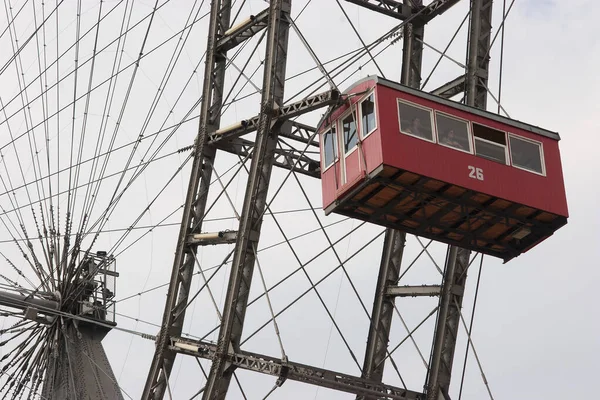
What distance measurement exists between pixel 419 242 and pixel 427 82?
3953mm

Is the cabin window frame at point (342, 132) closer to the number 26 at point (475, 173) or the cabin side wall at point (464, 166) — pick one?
the cabin side wall at point (464, 166)

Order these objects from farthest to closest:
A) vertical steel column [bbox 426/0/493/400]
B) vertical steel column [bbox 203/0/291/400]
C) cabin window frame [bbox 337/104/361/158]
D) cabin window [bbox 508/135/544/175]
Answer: vertical steel column [bbox 426/0/493/400], vertical steel column [bbox 203/0/291/400], cabin window [bbox 508/135/544/175], cabin window frame [bbox 337/104/361/158]

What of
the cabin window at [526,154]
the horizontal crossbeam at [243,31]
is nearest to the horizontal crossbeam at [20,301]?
the horizontal crossbeam at [243,31]

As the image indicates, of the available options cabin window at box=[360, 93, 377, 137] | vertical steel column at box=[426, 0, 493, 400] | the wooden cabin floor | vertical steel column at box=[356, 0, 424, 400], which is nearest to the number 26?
the wooden cabin floor

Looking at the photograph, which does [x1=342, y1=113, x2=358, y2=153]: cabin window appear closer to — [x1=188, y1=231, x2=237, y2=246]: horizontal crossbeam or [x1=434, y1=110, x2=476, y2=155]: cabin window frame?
[x1=434, y1=110, x2=476, y2=155]: cabin window frame

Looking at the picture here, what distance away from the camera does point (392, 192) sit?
1205 inches

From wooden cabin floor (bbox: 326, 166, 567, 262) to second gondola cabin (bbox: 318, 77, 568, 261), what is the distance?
20 millimetres

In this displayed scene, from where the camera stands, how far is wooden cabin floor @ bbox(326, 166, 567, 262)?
99.7ft

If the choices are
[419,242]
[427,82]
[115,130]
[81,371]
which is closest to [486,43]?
[427,82]

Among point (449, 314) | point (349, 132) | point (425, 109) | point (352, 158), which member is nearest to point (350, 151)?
point (352, 158)

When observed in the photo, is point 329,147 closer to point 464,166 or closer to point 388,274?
point 464,166

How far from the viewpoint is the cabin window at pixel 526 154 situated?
102ft

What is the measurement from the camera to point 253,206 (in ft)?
109

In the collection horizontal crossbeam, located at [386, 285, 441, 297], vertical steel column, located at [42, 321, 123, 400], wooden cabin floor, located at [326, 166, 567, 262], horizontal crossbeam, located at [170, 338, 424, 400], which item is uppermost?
horizontal crossbeam, located at [386, 285, 441, 297]
